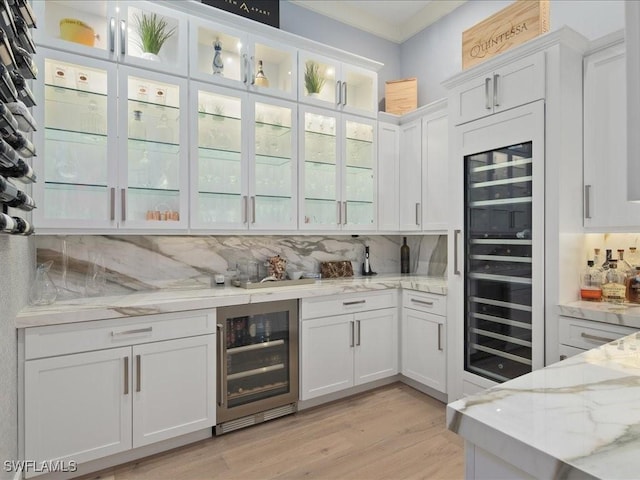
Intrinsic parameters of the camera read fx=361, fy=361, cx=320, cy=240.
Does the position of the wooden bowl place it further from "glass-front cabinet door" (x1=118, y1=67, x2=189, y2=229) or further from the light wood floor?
the light wood floor

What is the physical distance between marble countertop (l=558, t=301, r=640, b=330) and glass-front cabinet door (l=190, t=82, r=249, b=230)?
2174 mm

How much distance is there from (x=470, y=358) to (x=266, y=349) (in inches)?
59.5

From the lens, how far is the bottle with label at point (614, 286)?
2.14m

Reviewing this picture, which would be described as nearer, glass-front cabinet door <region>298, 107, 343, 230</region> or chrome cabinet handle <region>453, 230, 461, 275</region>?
chrome cabinet handle <region>453, 230, 461, 275</region>

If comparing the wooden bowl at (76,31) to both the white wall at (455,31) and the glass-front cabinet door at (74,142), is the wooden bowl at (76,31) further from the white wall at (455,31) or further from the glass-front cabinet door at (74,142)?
the white wall at (455,31)

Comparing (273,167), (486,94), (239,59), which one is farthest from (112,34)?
(486,94)

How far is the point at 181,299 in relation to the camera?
2.30m

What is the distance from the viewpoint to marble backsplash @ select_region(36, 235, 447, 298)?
2.44 meters

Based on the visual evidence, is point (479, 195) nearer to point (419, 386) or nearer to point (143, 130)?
point (419, 386)

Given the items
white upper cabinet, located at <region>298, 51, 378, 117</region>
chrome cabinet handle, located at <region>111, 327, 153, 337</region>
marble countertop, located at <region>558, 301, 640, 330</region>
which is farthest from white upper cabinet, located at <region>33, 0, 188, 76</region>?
marble countertop, located at <region>558, 301, 640, 330</region>

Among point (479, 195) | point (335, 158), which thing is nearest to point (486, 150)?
point (479, 195)

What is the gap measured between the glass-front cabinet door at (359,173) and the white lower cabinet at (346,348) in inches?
31.3

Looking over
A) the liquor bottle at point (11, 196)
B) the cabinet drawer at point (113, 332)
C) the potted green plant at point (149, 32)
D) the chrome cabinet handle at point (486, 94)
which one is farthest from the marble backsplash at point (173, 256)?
the chrome cabinet handle at point (486, 94)

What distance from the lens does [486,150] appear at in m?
2.52
